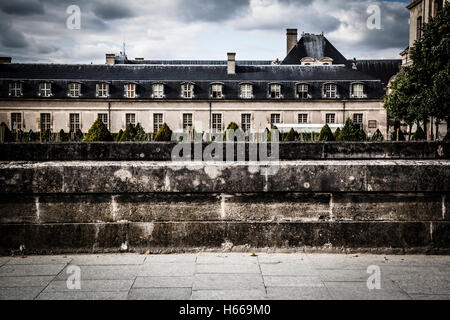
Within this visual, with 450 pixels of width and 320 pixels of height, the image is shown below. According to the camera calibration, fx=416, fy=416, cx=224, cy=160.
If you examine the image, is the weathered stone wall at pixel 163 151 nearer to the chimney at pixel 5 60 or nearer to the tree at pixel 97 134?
the tree at pixel 97 134

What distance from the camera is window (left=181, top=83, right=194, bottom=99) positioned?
143 feet

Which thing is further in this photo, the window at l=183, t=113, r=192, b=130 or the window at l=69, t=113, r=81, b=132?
the window at l=183, t=113, r=192, b=130

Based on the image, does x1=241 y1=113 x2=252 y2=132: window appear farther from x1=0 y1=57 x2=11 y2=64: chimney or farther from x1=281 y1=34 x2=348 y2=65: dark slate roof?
x1=0 y1=57 x2=11 y2=64: chimney

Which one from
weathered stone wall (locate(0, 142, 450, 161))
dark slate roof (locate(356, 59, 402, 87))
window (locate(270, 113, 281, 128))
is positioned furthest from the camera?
dark slate roof (locate(356, 59, 402, 87))

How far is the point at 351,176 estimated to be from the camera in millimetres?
4176

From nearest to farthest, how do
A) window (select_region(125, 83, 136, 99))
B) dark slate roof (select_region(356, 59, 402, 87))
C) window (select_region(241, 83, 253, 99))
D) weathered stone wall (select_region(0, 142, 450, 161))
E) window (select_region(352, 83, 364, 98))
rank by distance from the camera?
1. weathered stone wall (select_region(0, 142, 450, 161))
2. window (select_region(125, 83, 136, 99))
3. window (select_region(241, 83, 253, 99))
4. window (select_region(352, 83, 364, 98))
5. dark slate roof (select_region(356, 59, 402, 87))

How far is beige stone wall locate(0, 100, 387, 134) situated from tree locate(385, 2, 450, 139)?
1260cm

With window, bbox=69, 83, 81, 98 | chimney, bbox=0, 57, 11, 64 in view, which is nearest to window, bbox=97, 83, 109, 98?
window, bbox=69, 83, 81, 98

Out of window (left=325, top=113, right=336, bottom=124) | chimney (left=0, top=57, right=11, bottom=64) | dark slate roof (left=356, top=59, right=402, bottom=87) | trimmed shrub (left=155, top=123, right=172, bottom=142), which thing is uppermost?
dark slate roof (left=356, top=59, right=402, bottom=87)

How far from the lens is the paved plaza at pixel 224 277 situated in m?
3.17

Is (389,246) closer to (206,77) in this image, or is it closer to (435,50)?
(435,50)

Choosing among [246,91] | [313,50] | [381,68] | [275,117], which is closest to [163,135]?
[246,91]
